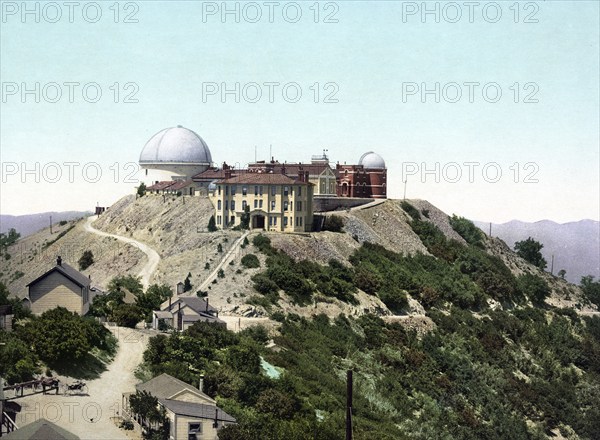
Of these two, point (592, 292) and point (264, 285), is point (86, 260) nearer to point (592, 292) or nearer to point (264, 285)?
point (264, 285)

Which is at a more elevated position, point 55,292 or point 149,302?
point 55,292

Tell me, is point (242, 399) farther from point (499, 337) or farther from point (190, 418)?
point (499, 337)

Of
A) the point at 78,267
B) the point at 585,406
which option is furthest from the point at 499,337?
the point at 78,267

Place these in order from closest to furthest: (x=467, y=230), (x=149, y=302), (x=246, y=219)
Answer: (x=149, y=302), (x=246, y=219), (x=467, y=230)

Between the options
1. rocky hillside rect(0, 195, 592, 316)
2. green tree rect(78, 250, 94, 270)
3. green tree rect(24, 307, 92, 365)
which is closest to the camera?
green tree rect(24, 307, 92, 365)

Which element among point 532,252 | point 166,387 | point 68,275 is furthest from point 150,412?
point 532,252

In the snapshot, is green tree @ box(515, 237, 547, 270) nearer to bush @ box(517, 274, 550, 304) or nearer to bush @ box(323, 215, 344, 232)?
bush @ box(517, 274, 550, 304)

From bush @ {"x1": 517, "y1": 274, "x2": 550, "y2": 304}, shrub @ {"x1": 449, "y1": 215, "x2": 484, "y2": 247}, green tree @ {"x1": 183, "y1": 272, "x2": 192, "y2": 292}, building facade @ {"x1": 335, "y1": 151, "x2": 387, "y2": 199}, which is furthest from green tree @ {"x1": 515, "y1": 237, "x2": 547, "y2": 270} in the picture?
green tree @ {"x1": 183, "y1": 272, "x2": 192, "y2": 292}
